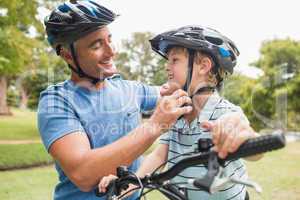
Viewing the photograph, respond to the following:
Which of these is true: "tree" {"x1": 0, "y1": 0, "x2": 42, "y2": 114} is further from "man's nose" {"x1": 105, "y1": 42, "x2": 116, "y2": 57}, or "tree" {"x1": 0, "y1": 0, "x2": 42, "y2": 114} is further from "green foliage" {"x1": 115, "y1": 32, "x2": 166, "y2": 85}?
"man's nose" {"x1": 105, "y1": 42, "x2": 116, "y2": 57}

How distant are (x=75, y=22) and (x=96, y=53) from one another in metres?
0.24

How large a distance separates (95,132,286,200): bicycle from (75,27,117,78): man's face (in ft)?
2.48

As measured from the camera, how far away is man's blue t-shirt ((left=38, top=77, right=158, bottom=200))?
6.53ft

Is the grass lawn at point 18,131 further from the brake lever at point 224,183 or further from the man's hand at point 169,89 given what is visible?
the brake lever at point 224,183

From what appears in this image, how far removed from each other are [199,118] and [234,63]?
568 mm

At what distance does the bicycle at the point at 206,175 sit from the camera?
1.17 metres

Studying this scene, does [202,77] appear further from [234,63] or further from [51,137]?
[51,137]

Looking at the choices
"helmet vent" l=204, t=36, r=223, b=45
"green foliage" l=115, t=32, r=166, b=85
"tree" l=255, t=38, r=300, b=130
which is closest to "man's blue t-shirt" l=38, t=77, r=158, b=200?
"helmet vent" l=204, t=36, r=223, b=45

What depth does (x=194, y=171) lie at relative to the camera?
2.10 m

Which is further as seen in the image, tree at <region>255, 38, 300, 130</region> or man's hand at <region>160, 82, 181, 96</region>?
tree at <region>255, 38, 300, 130</region>

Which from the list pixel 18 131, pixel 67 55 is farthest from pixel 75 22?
pixel 18 131

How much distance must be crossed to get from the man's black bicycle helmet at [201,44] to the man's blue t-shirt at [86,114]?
0.39 m

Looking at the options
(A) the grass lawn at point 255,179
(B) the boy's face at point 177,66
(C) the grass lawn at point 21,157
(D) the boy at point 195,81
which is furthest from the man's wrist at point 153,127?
(C) the grass lawn at point 21,157

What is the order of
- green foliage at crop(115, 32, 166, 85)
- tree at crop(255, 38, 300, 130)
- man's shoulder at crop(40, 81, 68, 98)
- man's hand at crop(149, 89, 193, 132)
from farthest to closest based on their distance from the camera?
1. tree at crop(255, 38, 300, 130)
2. green foliage at crop(115, 32, 166, 85)
3. man's shoulder at crop(40, 81, 68, 98)
4. man's hand at crop(149, 89, 193, 132)
